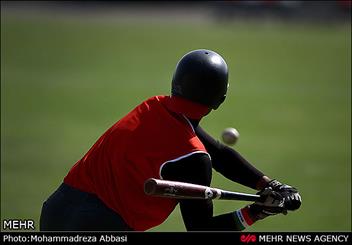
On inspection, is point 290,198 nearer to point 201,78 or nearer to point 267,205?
point 267,205

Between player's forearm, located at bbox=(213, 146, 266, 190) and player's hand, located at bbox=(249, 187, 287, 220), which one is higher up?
player's forearm, located at bbox=(213, 146, 266, 190)

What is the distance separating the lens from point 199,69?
5.18 meters

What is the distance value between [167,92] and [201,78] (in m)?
16.3

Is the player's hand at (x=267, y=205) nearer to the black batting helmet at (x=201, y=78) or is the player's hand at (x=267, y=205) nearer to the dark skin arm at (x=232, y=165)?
the dark skin arm at (x=232, y=165)

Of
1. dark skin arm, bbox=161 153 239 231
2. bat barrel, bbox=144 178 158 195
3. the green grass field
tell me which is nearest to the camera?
bat barrel, bbox=144 178 158 195

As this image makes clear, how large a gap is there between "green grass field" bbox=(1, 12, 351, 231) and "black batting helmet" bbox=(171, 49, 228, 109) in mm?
4507

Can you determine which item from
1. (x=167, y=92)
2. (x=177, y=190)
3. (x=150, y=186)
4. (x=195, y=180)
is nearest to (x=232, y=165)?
(x=195, y=180)

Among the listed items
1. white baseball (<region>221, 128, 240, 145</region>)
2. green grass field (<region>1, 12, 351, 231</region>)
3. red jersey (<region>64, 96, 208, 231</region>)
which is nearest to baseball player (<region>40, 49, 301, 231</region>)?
red jersey (<region>64, 96, 208, 231</region>)

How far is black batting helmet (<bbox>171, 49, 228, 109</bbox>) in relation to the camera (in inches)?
204

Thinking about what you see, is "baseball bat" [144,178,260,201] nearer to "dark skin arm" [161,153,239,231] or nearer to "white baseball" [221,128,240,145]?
"dark skin arm" [161,153,239,231]

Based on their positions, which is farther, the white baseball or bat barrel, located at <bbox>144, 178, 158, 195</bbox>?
the white baseball

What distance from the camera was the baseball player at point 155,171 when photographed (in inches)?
195

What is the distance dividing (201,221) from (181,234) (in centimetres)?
77

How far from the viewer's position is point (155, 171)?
4977 mm
